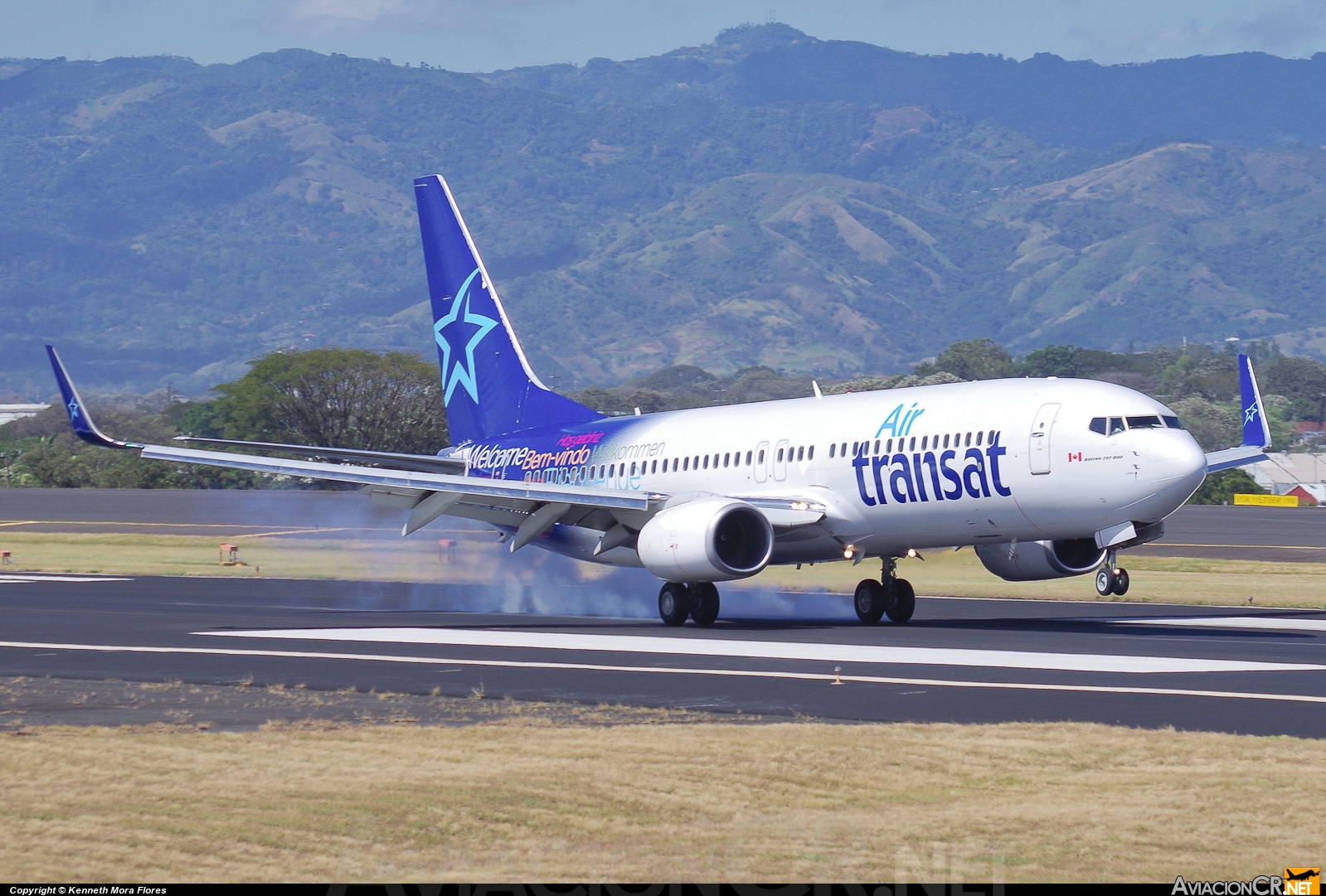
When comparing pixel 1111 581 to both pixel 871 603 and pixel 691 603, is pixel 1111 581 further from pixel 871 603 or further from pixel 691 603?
pixel 691 603

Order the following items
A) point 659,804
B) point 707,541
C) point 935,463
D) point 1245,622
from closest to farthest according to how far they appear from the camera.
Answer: point 659,804 → point 935,463 → point 707,541 → point 1245,622

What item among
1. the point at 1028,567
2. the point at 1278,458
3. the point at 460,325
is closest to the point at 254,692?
the point at 1028,567

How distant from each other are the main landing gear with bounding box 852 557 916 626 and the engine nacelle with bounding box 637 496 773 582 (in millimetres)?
2979

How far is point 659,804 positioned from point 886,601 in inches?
805

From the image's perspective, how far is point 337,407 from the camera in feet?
386

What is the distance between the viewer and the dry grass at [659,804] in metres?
11.1

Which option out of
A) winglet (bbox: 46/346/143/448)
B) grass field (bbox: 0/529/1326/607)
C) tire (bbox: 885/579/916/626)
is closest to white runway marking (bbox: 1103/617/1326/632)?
tire (bbox: 885/579/916/626)

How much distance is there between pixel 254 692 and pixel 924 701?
7.99 m

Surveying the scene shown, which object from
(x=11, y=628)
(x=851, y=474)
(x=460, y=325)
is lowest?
(x=11, y=628)

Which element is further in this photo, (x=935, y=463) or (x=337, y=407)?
(x=337, y=407)

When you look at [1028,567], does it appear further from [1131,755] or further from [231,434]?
A: [231,434]

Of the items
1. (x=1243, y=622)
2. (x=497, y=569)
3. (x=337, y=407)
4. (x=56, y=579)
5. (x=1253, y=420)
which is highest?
(x=337, y=407)

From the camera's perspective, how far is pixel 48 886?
10.3 m

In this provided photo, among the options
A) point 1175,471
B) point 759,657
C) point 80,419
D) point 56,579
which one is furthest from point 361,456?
point 56,579
